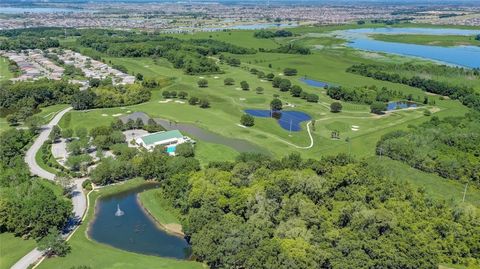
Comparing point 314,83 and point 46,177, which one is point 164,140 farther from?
point 314,83

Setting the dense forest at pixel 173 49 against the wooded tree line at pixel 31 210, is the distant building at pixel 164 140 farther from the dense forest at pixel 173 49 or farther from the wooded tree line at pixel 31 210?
the dense forest at pixel 173 49

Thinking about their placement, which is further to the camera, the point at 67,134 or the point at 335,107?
the point at 335,107

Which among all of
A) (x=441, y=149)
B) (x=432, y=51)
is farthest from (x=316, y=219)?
(x=432, y=51)

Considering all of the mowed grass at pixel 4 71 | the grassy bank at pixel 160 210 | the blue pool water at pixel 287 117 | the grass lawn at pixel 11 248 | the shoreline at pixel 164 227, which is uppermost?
the mowed grass at pixel 4 71

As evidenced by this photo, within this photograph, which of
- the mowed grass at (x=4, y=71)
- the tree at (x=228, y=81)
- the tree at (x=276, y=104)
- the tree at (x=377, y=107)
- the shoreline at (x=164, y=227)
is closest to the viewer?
the shoreline at (x=164, y=227)

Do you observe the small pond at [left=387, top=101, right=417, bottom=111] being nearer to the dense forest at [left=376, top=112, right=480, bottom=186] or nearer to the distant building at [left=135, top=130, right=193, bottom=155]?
the dense forest at [left=376, top=112, right=480, bottom=186]

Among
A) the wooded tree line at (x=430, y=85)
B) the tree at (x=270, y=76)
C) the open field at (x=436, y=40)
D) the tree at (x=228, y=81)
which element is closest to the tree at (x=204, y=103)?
the tree at (x=228, y=81)

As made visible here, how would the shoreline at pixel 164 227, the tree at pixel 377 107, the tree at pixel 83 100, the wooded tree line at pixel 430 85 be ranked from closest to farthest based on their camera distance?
the shoreline at pixel 164 227
the tree at pixel 377 107
the tree at pixel 83 100
the wooded tree line at pixel 430 85
